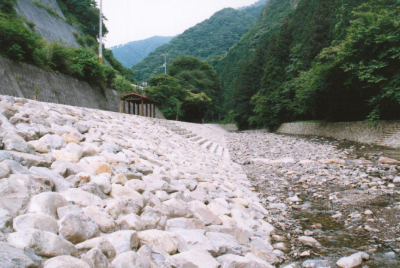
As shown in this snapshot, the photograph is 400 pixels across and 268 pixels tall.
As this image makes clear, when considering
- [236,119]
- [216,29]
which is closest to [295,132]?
[236,119]

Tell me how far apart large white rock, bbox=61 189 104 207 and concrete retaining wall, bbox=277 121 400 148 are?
11.4 meters

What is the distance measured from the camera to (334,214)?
3174 millimetres

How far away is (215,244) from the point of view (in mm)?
1881

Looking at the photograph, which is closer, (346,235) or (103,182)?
(103,182)

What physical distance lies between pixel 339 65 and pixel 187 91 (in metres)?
23.4

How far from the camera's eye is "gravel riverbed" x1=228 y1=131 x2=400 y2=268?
219 centimetres

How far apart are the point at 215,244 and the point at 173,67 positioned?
155 ft

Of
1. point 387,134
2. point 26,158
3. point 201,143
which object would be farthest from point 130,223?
point 387,134

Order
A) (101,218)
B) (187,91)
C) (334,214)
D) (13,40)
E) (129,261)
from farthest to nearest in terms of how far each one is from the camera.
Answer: (187,91)
(13,40)
(334,214)
(101,218)
(129,261)

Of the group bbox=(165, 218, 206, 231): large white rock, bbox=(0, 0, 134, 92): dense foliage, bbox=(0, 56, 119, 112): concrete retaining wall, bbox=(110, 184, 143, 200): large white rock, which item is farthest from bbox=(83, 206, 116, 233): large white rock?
bbox=(0, 0, 134, 92): dense foliage

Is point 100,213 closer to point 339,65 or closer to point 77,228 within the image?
point 77,228

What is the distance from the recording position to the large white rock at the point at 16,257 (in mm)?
978

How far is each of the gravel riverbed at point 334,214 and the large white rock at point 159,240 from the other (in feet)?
3.32

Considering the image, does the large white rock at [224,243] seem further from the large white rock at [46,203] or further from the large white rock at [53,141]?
the large white rock at [53,141]
